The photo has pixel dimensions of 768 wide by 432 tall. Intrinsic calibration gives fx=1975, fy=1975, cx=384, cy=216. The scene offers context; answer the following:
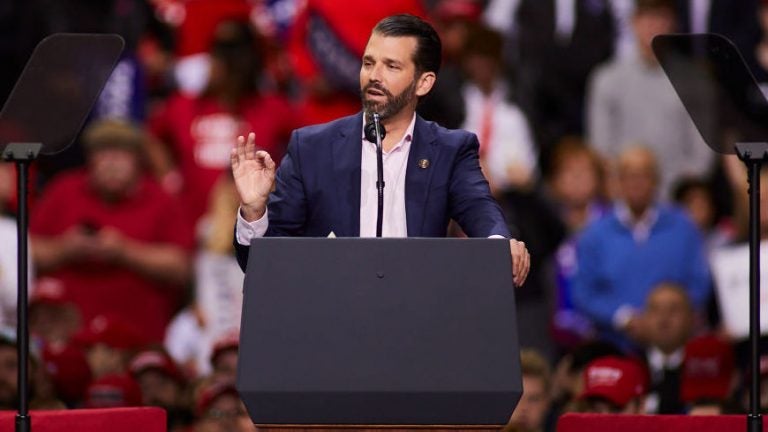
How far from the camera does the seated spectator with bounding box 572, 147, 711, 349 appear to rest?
9.85 m

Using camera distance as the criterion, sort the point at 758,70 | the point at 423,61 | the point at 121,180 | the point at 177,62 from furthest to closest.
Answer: the point at 177,62 < the point at 121,180 < the point at 758,70 < the point at 423,61

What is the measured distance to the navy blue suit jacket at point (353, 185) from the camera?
5754mm

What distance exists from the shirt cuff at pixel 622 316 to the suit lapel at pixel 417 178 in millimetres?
3974

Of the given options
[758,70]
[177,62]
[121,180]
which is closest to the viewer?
[758,70]

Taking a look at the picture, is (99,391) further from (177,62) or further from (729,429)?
(177,62)

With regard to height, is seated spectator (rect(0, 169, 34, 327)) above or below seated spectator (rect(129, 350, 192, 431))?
above

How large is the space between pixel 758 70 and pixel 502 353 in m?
4.17

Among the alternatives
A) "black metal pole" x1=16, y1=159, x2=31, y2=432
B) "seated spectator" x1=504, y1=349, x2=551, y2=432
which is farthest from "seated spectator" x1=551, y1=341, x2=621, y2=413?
"black metal pole" x1=16, y1=159, x2=31, y2=432

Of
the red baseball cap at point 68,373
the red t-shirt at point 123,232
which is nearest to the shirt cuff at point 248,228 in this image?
the red baseball cap at point 68,373

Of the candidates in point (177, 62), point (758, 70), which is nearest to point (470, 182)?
point (758, 70)

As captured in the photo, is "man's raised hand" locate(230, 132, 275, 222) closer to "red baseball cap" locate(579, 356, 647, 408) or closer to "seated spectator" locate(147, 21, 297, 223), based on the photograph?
"red baseball cap" locate(579, 356, 647, 408)

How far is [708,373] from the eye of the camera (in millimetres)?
8383

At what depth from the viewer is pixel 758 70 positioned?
29.2 ft

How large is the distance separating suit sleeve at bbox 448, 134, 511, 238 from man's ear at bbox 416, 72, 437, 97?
7.5 inches
